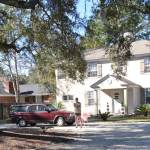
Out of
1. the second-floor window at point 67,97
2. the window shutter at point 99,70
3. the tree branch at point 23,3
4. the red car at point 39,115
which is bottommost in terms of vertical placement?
the red car at point 39,115

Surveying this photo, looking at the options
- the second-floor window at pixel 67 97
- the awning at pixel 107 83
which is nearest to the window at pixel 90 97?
the awning at pixel 107 83

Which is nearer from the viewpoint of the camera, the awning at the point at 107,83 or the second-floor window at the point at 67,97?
the awning at the point at 107,83

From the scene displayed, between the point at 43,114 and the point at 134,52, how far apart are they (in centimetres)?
1367

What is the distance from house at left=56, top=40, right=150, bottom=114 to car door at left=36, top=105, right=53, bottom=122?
7.81m

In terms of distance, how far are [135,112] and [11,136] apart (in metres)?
25.1

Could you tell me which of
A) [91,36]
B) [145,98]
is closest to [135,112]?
[145,98]

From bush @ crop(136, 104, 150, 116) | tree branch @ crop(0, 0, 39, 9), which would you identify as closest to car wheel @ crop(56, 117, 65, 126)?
bush @ crop(136, 104, 150, 116)

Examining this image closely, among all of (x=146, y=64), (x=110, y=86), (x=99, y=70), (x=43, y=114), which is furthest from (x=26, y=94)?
(x=43, y=114)

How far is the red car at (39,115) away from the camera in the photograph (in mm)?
35053

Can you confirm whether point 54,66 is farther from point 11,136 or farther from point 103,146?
point 103,146

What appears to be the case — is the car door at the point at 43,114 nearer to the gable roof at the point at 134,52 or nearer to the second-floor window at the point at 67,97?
the gable roof at the point at 134,52

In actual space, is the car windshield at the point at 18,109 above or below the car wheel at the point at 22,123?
above

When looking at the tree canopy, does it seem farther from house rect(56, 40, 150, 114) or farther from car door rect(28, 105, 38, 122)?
house rect(56, 40, 150, 114)

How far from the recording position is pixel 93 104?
48812 mm
